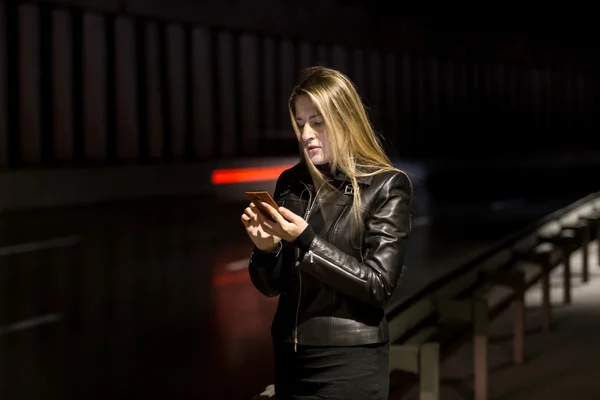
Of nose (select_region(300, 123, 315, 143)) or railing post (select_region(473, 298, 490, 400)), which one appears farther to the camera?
railing post (select_region(473, 298, 490, 400))

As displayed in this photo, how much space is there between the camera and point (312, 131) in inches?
91.7

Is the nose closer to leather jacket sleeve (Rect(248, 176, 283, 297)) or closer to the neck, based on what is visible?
the neck

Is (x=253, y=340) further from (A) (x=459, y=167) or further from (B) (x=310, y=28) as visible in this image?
(A) (x=459, y=167)

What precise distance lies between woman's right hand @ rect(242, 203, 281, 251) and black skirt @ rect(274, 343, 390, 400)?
26 cm

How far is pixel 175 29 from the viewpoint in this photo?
25906mm

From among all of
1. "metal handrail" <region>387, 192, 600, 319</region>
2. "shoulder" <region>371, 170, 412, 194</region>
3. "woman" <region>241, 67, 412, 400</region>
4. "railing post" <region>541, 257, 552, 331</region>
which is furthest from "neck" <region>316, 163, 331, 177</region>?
"railing post" <region>541, 257, 552, 331</region>

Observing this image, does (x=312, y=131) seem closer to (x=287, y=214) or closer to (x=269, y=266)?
(x=287, y=214)

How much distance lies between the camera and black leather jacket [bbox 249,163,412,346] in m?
2.25

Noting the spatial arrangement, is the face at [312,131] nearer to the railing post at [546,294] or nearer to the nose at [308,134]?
the nose at [308,134]

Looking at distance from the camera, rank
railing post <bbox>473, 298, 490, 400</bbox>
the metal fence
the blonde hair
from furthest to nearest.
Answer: the metal fence → railing post <bbox>473, 298, 490, 400</bbox> → the blonde hair

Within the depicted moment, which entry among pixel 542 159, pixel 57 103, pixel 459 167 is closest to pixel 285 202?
pixel 57 103

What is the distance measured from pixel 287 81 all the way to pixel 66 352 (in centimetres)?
2533

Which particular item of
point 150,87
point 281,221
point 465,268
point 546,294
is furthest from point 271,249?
point 150,87

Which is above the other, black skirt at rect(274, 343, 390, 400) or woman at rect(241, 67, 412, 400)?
woman at rect(241, 67, 412, 400)
